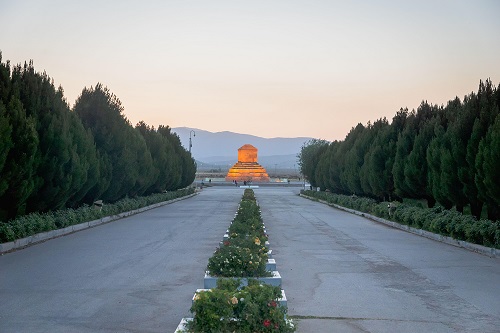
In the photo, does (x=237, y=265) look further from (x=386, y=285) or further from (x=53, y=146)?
(x=53, y=146)

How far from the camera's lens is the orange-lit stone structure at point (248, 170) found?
474 feet

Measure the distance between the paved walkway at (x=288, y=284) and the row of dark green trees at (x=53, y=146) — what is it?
223cm

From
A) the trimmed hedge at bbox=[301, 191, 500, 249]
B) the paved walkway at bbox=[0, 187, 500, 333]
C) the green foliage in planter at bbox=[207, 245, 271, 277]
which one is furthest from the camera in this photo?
the trimmed hedge at bbox=[301, 191, 500, 249]

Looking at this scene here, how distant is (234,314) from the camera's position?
7.32 meters

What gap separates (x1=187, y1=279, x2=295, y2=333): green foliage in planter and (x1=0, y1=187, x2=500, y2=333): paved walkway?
1633mm

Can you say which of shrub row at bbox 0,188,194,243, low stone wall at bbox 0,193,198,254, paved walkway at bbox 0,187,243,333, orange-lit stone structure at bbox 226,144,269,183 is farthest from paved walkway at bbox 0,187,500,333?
orange-lit stone structure at bbox 226,144,269,183

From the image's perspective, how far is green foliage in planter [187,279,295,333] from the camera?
712cm

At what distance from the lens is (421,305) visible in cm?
1057

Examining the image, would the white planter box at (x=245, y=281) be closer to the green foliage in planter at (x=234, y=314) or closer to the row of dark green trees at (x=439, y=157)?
the green foliage in planter at (x=234, y=314)

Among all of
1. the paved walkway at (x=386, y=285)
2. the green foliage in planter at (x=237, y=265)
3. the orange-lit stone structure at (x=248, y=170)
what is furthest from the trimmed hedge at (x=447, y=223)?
the orange-lit stone structure at (x=248, y=170)

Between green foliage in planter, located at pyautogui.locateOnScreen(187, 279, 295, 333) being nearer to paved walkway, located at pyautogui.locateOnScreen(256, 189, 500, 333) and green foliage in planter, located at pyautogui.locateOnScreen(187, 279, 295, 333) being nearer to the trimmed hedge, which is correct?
paved walkway, located at pyautogui.locateOnScreen(256, 189, 500, 333)

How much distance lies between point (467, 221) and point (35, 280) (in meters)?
13.9

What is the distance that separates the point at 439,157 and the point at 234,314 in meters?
20.5

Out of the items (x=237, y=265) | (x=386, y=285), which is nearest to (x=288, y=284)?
(x=386, y=285)
